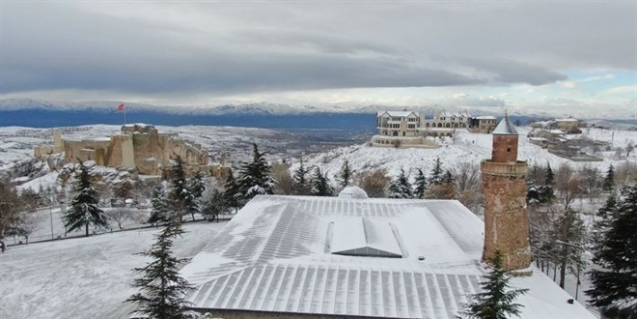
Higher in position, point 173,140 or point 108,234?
point 173,140

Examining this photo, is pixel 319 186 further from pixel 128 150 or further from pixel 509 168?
pixel 509 168

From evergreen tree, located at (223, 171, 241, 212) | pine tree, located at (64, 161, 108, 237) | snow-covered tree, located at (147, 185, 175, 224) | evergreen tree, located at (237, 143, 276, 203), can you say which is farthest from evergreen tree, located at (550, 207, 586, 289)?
pine tree, located at (64, 161, 108, 237)

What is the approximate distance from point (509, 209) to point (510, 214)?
182 millimetres

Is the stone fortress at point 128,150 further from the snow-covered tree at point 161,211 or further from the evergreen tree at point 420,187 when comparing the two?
the evergreen tree at point 420,187

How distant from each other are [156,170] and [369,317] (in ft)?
179

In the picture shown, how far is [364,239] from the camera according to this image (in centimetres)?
1962

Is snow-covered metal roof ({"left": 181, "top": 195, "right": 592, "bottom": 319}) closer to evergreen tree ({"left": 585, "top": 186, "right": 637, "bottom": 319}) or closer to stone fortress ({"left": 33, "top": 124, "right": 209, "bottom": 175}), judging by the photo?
evergreen tree ({"left": 585, "top": 186, "right": 637, "bottom": 319})

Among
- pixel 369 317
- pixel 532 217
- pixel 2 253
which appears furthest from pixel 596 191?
pixel 2 253

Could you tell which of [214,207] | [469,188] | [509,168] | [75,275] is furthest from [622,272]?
[469,188]

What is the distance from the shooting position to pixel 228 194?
41.8m

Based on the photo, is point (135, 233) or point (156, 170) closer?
point (135, 233)

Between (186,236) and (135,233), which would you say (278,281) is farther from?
(135,233)

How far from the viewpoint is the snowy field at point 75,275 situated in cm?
1986

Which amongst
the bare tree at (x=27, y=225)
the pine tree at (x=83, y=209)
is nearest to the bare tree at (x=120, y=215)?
the pine tree at (x=83, y=209)
